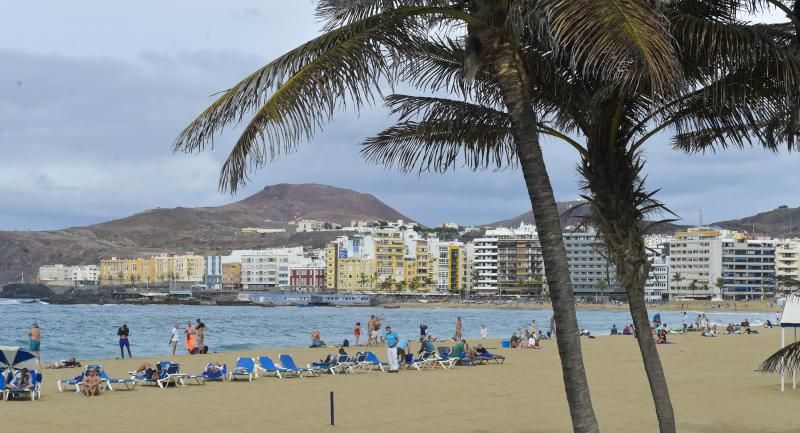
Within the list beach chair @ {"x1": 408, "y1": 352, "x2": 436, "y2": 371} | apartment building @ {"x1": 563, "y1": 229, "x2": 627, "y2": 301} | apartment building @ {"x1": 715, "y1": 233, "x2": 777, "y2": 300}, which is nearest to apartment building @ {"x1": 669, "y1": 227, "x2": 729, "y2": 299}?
apartment building @ {"x1": 715, "y1": 233, "x2": 777, "y2": 300}

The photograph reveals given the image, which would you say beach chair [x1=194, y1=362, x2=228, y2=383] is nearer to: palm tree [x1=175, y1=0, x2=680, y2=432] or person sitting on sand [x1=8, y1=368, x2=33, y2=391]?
person sitting on sand [x1=8, y1=368, x2=33, y2=391]

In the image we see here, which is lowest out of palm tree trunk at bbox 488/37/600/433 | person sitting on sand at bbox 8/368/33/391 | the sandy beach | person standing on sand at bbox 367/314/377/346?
the sandy beach

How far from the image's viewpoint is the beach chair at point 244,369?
2083cm

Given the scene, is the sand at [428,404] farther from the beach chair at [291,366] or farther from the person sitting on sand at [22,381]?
the beach chair at [291,366]

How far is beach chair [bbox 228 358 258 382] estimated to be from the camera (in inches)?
820

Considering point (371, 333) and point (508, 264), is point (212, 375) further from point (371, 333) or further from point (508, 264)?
point (508, 264)

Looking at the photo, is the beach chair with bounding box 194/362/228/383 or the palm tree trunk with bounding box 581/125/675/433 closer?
the palm tree trunk with bounding box 581/125/675/433

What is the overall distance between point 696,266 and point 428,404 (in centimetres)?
16332

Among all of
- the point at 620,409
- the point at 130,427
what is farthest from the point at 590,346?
the point at 130,427

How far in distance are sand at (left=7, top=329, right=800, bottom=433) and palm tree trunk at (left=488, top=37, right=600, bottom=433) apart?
653cm

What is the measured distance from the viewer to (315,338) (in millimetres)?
36219

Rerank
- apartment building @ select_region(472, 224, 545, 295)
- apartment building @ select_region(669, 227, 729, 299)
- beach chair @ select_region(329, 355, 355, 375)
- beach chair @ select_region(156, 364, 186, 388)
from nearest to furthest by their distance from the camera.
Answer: beach chair @ select_region(156, 364, 186, 388), beach chair @ select_region(329, 355, 355, 375), apartment building @ select_region(669, 227, 729, 299), apartment building @ select_region(472, 224, 545, 295)

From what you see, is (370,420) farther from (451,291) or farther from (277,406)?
(451,291)

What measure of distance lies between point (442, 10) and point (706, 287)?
557 feet
